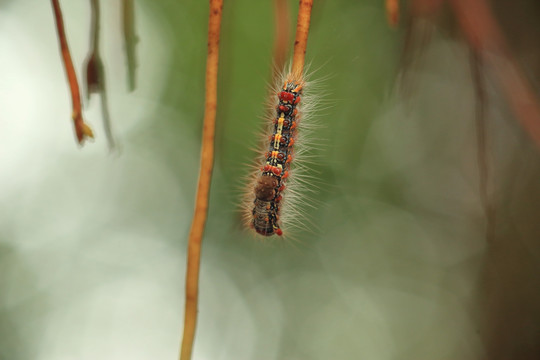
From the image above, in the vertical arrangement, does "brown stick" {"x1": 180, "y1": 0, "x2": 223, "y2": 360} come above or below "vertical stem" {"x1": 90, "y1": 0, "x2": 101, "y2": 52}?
below

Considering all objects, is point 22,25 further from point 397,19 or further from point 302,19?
point 397,19

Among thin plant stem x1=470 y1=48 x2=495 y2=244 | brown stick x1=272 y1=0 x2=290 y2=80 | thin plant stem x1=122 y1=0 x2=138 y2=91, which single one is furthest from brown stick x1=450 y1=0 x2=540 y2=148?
thin plant stem x1=122 y1=0 x2=138 y2=91

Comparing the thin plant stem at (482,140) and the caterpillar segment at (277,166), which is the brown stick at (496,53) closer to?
the thin plant stem at (482,140)

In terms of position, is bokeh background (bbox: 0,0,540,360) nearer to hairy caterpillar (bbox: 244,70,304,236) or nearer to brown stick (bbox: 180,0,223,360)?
hairy caterpillar (bbox: 244,70,304,236)

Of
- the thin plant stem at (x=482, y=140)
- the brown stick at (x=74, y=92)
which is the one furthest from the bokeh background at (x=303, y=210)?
the brown stick at (x=74, y=92)

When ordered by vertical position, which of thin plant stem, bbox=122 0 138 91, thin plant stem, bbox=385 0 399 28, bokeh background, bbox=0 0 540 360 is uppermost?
thin plant stem, bbox=385 0 399 28

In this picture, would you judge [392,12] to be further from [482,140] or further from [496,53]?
[482,140]

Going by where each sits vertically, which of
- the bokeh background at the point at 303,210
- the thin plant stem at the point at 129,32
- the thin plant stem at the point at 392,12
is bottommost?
the bokeh background at the point at 303,210
